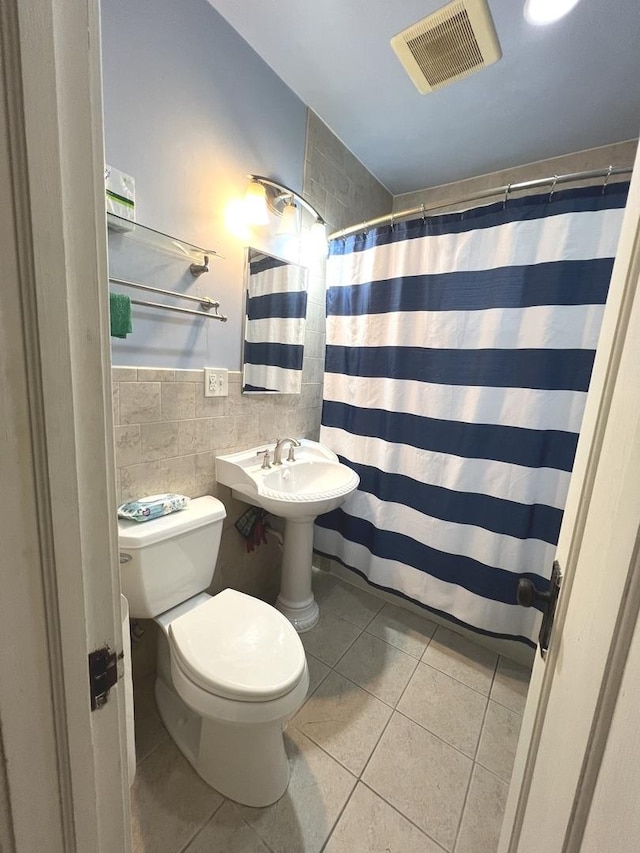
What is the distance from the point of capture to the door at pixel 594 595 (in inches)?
13.7

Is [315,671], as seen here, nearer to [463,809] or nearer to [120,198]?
[463,809]

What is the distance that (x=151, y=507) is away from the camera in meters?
1.17

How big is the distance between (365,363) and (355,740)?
157cm

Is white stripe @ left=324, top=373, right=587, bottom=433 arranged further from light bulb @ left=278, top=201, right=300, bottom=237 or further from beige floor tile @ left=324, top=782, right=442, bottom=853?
beige floor tile @ left=324, top=782, right=442, bottom=853

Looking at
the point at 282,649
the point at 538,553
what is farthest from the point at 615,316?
the point at 538,553

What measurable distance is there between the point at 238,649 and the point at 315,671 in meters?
0.64

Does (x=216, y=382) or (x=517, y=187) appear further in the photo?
(x=216, y=382)

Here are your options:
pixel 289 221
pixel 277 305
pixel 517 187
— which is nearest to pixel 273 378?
pixel 277 305

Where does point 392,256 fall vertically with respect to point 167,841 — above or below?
above

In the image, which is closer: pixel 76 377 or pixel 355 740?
pixel 76 377

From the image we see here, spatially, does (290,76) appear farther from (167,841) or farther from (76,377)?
(167,841)

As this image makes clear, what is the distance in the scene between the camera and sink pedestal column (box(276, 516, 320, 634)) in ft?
5.50

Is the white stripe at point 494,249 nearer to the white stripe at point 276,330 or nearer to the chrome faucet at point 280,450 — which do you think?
the white stripe at point 276,330

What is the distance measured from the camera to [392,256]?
65.4 inches
